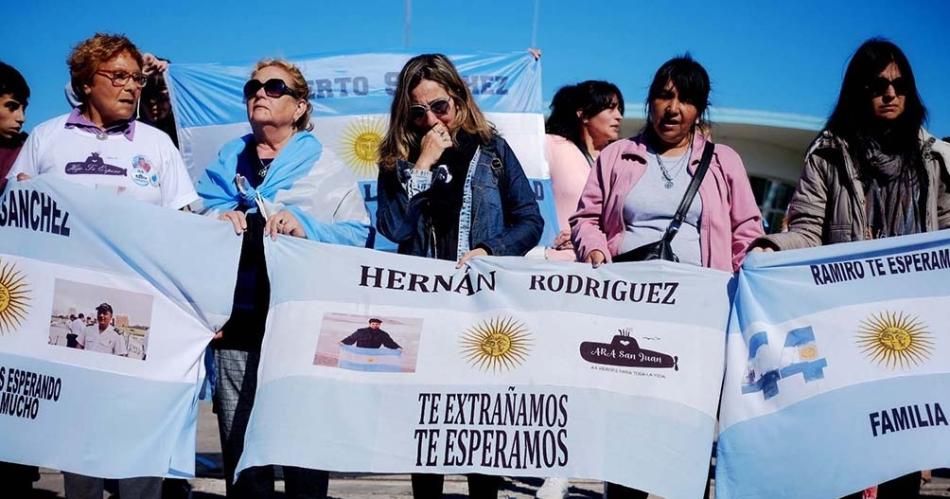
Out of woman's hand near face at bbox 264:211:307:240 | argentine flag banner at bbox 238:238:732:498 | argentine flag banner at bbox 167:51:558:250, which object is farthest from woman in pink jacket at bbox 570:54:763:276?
argentine flag banner at bbox 167:51:558:250

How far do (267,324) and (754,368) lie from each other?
6.45 feet

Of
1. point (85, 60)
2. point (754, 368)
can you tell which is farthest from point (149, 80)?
point (754, 368)

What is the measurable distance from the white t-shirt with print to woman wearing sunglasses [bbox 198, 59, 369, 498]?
8.7 inches

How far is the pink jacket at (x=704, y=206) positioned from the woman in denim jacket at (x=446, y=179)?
256mm

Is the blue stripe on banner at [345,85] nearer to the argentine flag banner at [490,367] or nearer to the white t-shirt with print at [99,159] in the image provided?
the white t-shirt with print at [99,159]

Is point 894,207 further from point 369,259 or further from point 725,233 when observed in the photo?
point 369,259

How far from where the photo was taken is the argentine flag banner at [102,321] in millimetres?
4438

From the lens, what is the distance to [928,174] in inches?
179

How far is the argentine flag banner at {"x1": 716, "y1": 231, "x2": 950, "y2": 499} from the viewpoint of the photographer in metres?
4.27

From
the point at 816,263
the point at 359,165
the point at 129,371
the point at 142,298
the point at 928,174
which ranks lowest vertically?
the point at 129,371

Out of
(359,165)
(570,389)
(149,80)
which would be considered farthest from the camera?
(359,165)

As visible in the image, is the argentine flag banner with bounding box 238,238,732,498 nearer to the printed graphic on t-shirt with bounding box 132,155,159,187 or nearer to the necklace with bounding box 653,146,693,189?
the necklace with bounding box 653,146,693,189

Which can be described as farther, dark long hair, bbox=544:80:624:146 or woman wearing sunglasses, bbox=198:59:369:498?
dark long hair, bbox=544:80:624:146

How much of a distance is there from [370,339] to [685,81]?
1.65 meters
